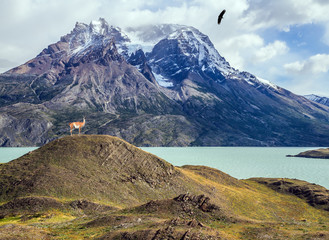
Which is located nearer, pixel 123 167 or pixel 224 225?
pixel 224 225

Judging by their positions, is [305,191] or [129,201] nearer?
[129,201]

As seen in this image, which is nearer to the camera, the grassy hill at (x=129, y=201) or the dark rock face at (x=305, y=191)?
the grassy hill at (x=129, y=201)

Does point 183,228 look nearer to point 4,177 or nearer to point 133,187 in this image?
point 133,187

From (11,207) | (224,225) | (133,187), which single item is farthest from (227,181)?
(11,207)

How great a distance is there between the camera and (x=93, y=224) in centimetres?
6322

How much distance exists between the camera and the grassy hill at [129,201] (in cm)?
5656

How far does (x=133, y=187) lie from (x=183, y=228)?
5092cm

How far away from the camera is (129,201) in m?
93.6

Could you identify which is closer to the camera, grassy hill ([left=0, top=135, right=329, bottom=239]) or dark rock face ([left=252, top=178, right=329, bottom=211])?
grassy hill ([left=0, top=135, right=329, bottom=239])

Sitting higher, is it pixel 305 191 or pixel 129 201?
pixel 305 191

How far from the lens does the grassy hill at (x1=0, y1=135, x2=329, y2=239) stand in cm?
5656

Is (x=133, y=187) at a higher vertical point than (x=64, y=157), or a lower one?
lower

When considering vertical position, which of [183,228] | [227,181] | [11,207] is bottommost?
[11,207]

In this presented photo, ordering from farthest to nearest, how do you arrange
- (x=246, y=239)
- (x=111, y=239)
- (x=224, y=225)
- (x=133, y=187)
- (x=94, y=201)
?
(x=133, y=187) → (x=94, y=201) → (x=224, y=225) → (x=246, y=239) → (x=111, y=239)
